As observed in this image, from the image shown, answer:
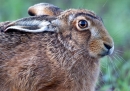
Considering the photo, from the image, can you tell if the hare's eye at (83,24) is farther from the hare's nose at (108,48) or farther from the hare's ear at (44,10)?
the hare's ear at (44,10)

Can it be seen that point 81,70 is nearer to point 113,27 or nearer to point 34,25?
point 34,25

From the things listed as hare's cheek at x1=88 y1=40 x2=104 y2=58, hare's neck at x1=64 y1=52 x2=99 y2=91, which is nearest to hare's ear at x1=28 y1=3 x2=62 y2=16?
hare's neck at x1=64 y1=52 x2=99 y2=91

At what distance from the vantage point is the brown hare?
24.1 feet

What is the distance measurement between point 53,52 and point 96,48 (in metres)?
0.50

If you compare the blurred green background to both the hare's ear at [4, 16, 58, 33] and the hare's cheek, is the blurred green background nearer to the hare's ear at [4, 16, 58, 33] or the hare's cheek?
the hare's cheek

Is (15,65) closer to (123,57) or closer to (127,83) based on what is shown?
(127,83)

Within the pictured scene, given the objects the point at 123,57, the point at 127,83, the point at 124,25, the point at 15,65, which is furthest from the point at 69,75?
the point at 124,25

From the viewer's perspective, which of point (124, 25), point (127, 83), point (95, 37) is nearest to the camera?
point (95, 37)

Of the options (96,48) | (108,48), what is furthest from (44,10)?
(108,48)

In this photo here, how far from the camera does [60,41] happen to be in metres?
7.48

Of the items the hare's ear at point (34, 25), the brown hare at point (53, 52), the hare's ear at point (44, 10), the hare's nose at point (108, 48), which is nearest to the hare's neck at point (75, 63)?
the brown hare at point (53, 52)

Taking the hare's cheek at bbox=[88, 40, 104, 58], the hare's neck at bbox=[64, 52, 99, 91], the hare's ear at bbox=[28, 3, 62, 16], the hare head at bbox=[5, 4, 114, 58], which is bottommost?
the hare's neck at bbox=[64, 52, 99, 91]

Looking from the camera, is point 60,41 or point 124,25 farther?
point 124,25

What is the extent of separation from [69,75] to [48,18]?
0.67m
